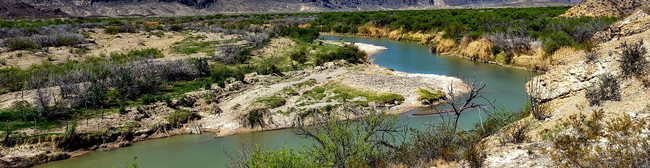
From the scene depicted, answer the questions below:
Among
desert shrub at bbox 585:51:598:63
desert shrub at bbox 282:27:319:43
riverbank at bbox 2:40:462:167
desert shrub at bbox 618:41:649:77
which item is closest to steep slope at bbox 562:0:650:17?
riverbank at bbox 2:40:462:167

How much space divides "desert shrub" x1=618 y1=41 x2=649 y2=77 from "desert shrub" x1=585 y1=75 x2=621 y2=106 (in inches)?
30.6

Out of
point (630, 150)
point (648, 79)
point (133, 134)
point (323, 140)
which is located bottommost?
point (133, 134)

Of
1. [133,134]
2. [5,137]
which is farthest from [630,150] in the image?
[5,137]

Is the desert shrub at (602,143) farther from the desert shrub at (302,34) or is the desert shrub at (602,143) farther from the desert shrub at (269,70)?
the desert shrub at (302,34)

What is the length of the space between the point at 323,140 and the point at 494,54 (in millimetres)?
29527

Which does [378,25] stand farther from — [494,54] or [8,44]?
[8,44]

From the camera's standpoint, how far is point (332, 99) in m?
22.2

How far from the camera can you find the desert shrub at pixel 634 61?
11414 mm

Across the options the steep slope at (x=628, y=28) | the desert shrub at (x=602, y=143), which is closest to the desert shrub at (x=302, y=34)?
the steep slope at (x=628, y=28)

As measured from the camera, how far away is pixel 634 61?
11.6 meters

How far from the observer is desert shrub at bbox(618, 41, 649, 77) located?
449 inches

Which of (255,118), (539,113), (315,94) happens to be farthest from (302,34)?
(539,113)

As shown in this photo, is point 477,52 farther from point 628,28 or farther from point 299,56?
point 628,28

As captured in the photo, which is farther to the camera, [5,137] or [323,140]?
[5,137]
